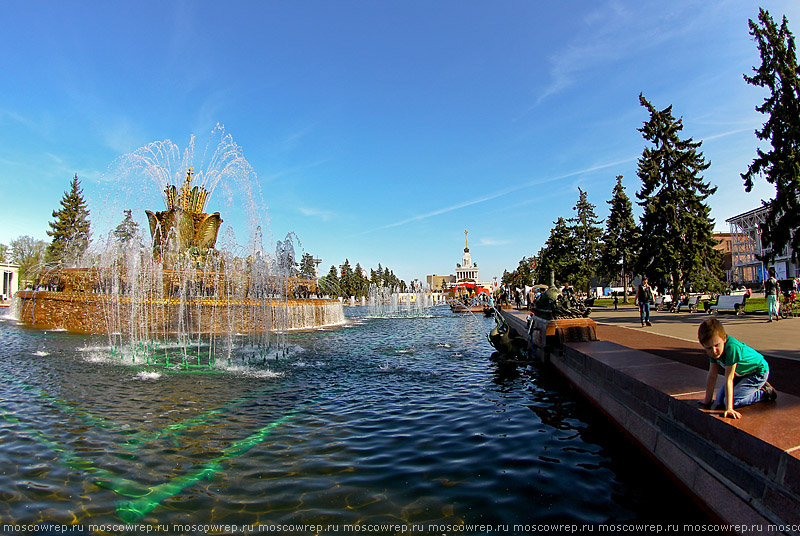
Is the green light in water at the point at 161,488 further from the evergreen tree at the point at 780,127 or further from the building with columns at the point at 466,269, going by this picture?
the building with columns at the point at 466,269

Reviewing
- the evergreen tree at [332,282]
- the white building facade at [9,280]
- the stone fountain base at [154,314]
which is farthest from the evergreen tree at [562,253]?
the white building facade at [9,280]

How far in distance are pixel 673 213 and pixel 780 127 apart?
9689 mm

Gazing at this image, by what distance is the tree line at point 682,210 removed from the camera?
18.2m

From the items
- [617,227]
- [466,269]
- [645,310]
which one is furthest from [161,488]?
[466,269]

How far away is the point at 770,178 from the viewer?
1822cm

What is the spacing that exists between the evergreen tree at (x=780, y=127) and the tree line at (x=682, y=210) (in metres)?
0.03

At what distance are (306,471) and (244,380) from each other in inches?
234

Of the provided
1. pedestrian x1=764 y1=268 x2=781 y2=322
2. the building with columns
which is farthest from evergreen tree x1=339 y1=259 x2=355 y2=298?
pedestrian x1=764 y1=268 x2=781 y2=322

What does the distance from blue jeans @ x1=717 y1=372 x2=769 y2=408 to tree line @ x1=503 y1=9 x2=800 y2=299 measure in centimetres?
1163

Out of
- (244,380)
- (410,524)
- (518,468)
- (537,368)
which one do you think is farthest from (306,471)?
(537,368)

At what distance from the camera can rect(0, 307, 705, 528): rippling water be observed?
163 inches

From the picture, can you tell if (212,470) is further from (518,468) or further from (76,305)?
(76,305)

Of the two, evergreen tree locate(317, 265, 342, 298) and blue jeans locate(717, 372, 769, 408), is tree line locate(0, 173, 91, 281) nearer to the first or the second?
evergreen tree locate(317, 265, 342, 298)

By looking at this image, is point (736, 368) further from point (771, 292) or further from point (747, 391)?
point (771, 292)
